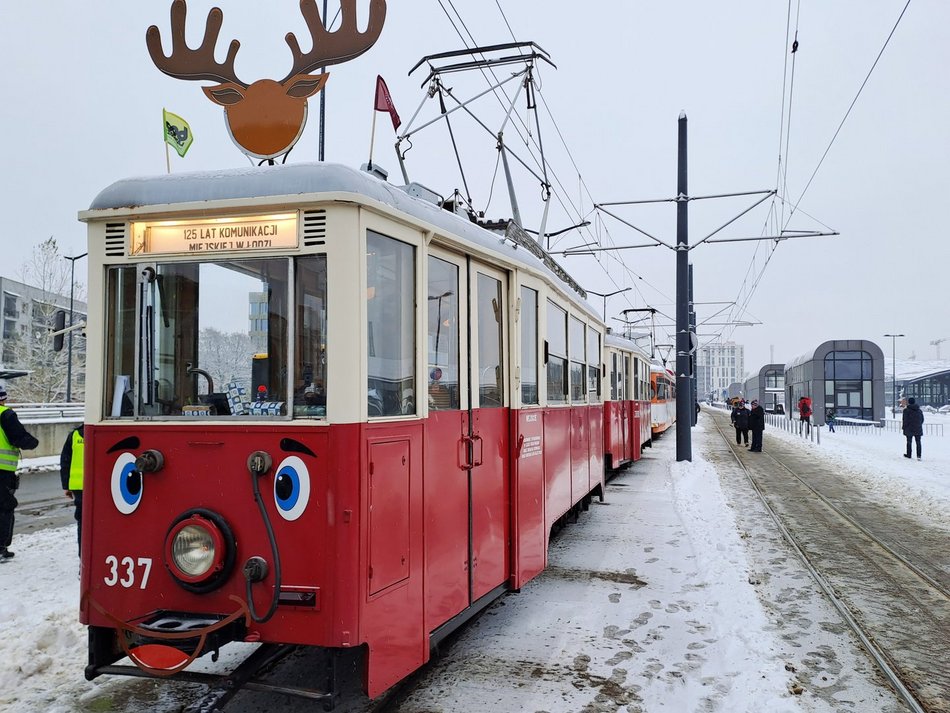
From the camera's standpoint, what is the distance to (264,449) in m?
3.54

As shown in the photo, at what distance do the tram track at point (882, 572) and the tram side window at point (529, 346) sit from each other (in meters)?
3.02

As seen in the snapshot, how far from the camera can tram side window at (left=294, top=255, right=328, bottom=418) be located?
11.8 ft

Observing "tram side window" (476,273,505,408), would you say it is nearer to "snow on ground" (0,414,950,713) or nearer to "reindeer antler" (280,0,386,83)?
"reindeer antler" (280,0,386,83)

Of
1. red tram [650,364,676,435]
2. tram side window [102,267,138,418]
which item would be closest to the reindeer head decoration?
tram side window [102,267,138,418]

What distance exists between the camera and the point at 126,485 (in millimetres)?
3725

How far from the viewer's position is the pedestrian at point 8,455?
735 centimetres

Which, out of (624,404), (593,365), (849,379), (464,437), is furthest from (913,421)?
(464,437)

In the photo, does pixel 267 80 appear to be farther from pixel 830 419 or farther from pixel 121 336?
pixel 830 419

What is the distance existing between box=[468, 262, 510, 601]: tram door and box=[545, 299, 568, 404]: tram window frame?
1253 millimetres

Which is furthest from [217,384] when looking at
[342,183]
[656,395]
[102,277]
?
[656,395]

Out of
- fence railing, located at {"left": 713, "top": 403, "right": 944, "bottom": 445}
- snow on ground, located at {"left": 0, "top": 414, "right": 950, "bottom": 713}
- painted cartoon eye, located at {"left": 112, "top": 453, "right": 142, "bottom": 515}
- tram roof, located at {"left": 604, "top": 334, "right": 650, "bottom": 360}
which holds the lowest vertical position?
fence railing, located at {"left": 713, "top": 403, "right": 944, "bottom": 445}

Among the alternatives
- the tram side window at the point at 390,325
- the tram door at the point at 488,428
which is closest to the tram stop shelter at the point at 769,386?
the tram door at the point at 488,428

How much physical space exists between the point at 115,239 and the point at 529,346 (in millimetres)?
3301

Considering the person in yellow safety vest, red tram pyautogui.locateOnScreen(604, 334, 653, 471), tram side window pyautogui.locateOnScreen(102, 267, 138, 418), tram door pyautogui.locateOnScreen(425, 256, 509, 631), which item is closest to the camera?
tram side window pyautogui.locateOnScreen(102, 267, 138, 418)
